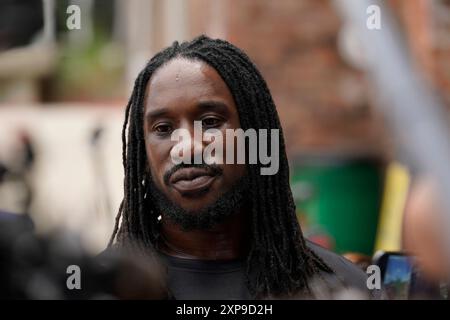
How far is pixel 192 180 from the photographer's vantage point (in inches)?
104

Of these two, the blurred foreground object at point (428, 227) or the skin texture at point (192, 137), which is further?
the skin texture at point (192, 137)

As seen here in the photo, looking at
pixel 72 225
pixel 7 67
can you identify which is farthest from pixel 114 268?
pixel 7 67

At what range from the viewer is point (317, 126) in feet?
29.3

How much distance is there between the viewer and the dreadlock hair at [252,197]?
2742mm

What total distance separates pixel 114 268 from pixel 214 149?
896 millimetres

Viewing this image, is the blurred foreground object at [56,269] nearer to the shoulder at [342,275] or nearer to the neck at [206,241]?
the neck at [206,241]

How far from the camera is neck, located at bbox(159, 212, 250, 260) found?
8.91 feet

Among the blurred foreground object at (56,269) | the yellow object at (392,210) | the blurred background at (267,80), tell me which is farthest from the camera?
the blurred background at (267,80)

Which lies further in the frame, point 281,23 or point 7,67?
point 7,67

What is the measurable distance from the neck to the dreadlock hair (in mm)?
47

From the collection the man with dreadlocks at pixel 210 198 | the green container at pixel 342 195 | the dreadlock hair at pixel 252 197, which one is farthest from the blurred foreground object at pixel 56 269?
the green container at pixel 342 195

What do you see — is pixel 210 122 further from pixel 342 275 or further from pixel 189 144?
pixel 342 275

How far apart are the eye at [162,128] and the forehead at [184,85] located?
0.16ft

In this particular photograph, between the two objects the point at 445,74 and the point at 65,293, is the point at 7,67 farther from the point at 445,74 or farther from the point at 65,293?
the point at 65,293
